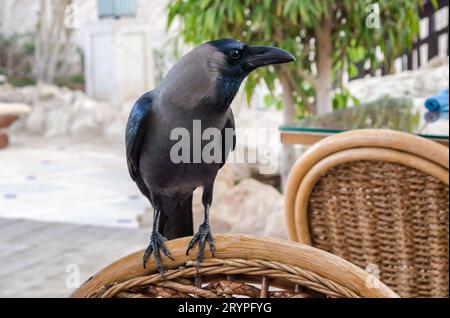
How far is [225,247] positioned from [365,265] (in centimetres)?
96

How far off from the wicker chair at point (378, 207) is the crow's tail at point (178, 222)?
811 mm

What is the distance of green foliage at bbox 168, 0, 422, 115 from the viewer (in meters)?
2.52

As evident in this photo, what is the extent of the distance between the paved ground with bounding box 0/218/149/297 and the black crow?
A: 2260 mm

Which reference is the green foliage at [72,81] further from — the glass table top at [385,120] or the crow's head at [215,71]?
the crow's head at [215,71]

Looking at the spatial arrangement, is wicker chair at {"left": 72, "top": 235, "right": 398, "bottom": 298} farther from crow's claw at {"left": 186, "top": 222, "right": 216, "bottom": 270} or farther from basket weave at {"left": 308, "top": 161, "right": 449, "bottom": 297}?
basket weave at {"left": 308, "top": 161, "right": 449, "bottom": 297}

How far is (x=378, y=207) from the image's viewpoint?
1.39 m

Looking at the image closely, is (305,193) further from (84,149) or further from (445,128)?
(84,149)

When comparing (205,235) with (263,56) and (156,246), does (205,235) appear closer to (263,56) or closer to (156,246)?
(156,246)

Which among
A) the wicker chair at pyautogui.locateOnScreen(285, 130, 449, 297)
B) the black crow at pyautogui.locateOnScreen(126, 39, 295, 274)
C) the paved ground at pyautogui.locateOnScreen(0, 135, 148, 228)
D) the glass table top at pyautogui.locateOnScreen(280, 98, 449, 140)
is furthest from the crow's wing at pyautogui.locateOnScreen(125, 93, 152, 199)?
the paved ground at pyautogui.locateOnScreen(0, 135, 148, 228)

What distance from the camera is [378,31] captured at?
9.50 feet

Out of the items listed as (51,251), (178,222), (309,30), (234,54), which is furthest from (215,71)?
(51,251)

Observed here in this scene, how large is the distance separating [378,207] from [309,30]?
1795 mm
